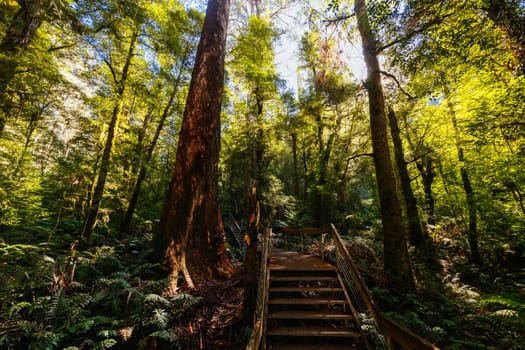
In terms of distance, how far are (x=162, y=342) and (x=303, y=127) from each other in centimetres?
1097

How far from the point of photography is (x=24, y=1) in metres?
4.66

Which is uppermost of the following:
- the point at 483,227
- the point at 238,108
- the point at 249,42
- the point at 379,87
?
the point at 249,42

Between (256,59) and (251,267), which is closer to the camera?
(251,267)

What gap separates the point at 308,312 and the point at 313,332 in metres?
0.57

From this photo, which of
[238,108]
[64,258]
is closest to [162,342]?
[64,258]

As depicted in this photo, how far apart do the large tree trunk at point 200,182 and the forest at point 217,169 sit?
0.14 feet

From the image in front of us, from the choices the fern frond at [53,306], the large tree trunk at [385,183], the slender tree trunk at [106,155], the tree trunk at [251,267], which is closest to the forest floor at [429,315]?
the tree trunk at [251,267]

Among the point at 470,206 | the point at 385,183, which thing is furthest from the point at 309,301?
the point at 470,206

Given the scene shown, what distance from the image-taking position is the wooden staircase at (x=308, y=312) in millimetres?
A: 3990

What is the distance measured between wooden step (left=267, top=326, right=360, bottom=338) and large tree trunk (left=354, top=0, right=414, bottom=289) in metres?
2.13

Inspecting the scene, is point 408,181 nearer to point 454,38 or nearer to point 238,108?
point 454,38

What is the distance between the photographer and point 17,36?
4.99 metres

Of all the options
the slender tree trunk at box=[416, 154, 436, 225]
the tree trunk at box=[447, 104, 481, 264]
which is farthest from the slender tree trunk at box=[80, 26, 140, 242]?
the slender tree trunk at box=[416, 154, 436, 225]

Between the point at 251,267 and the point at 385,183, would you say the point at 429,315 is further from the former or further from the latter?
the point at 251,267
